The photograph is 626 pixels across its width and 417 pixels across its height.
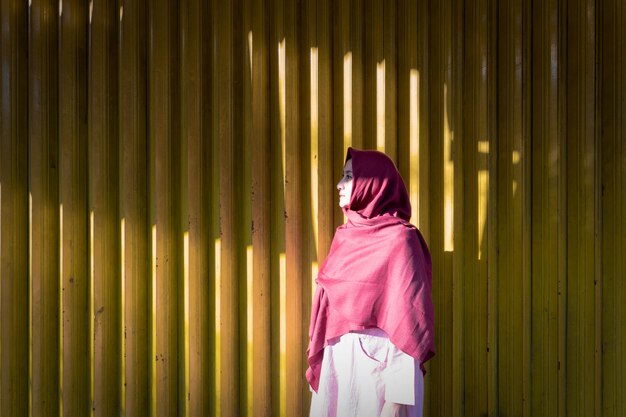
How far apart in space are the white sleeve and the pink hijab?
0.05 metres

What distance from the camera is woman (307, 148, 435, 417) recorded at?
199cm

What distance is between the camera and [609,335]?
8.77 feet

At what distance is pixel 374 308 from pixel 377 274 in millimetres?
170

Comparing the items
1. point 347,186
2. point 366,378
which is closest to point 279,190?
point 347,186

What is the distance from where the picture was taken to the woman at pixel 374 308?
1.99m

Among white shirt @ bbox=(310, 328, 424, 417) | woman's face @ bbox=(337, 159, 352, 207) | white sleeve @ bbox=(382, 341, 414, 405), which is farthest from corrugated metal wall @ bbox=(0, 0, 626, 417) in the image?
white sleeve @ bbox=(382, 341, 414, 405)

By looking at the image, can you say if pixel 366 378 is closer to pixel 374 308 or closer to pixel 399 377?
pixel 399 377

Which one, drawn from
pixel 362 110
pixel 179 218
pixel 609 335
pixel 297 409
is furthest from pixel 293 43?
pixel 609 335

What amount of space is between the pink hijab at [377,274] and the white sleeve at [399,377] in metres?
0.05

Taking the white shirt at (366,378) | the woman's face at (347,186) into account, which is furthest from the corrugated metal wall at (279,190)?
the white shirt at (366,378)

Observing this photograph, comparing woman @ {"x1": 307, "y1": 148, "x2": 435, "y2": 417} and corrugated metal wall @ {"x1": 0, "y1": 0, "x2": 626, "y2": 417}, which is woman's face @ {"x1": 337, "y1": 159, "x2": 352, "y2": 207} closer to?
woman @ {"x1": 307, "y1": 148, "x2": 435, "y2": 417}

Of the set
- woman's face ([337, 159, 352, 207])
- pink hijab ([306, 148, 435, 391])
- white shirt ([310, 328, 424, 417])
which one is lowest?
white shirt ([310, 328, 424, 417])

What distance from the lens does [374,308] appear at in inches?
81.8

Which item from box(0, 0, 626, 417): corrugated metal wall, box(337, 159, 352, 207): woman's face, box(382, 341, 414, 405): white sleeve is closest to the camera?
box(382, 341, 414, 405): white sleeve
